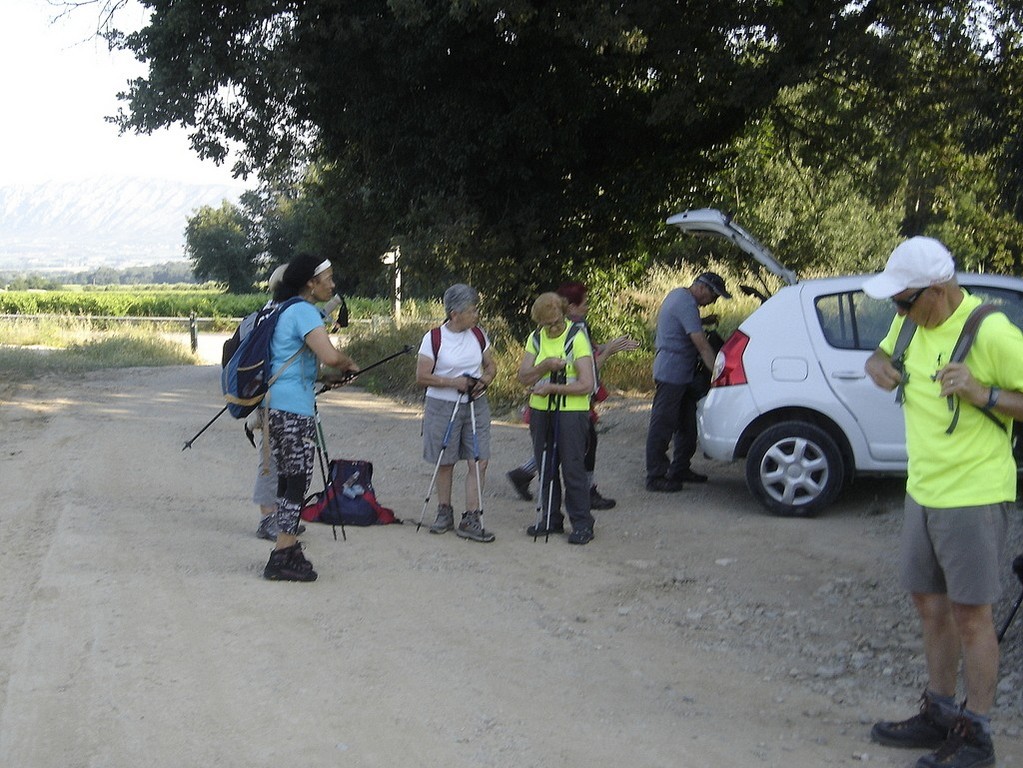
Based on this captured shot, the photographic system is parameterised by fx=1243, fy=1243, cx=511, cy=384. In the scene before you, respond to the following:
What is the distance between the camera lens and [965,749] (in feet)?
14.4

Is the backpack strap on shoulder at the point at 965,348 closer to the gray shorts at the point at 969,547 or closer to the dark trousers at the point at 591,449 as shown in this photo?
the gray shorts at the point at 969,547

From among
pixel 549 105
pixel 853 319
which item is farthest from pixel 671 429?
pixel 549 105

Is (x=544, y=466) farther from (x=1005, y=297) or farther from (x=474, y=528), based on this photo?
(x=1005, y=297)

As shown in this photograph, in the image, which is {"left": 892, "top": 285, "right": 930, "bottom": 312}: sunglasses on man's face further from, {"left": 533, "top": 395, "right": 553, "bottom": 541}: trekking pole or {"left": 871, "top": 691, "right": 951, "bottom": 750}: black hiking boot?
{"left": 533, "top": 395, "right": 553, "bottom": 541}: trekking pole

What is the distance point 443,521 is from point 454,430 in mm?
661

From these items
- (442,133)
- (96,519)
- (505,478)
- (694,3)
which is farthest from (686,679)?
(442,133)

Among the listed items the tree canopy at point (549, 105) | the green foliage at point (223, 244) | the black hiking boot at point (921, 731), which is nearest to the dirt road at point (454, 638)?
the black hiking boot at point (921, 731)

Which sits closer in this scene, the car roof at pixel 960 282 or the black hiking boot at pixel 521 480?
the car roof at pixel 960 282

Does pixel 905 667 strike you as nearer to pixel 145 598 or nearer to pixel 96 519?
pixel 145 598

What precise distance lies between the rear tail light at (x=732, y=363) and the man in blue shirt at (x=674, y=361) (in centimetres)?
65

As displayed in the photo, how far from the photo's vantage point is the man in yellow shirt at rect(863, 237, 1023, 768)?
430cm

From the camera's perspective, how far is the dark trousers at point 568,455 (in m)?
8.36

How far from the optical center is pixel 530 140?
16125 millimetres

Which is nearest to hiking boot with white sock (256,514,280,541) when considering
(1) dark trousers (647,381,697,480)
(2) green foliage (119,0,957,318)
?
(1) dark trousers (647,381,697,480)
